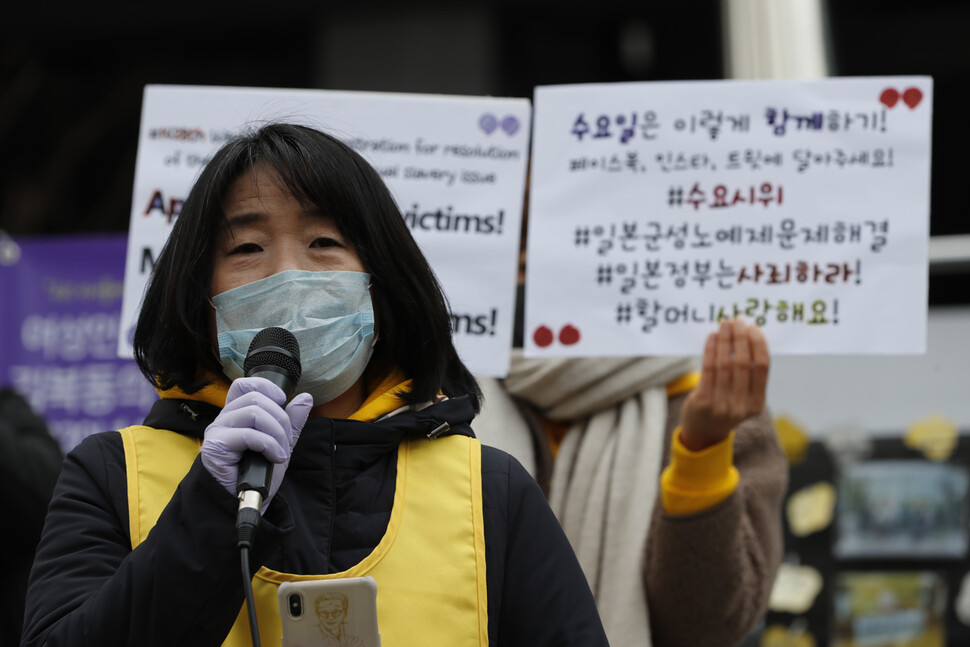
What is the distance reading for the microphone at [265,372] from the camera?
1.47m

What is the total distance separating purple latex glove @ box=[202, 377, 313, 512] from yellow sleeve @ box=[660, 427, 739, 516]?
109cm

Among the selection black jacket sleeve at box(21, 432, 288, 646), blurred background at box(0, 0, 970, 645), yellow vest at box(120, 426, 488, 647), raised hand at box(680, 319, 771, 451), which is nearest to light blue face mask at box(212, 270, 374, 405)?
yellow vest at box(120, 426, 488, 647)

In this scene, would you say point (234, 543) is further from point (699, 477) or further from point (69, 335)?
point (69, 335)

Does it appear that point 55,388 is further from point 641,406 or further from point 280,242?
point 280,242

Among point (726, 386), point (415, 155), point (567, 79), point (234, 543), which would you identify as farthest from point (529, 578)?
point (567, 79)

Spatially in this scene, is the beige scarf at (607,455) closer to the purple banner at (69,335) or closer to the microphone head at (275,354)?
the microphone head at (275,354)

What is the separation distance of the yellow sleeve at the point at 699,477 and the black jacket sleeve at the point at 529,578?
0.71 metres

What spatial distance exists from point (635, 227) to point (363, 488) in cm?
118

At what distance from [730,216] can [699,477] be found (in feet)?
1.91

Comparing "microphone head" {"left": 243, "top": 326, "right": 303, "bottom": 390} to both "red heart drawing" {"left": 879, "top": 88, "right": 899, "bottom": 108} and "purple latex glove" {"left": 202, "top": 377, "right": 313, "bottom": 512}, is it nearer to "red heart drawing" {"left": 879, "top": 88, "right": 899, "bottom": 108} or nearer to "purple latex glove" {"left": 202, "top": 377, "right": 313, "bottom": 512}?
"purple latex glove" {"left": 202, "top": 377, "right": 313, "bottom": 512}

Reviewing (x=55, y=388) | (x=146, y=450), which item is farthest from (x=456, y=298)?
(x=55, y=388)

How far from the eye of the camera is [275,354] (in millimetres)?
1595

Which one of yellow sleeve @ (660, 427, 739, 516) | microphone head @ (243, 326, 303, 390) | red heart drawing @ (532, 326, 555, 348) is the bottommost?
yellow sleeve @ (660, 427, 739, 516)

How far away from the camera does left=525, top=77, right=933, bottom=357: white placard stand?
2586mm
